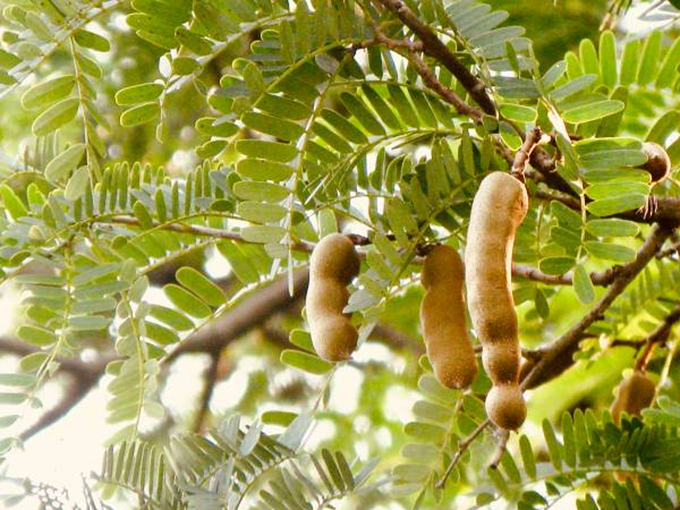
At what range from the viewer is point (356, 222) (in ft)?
2.71

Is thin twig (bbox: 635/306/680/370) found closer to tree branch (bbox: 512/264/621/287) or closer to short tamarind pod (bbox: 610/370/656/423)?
short tamarind pod (bbox: 610/370/656/423)

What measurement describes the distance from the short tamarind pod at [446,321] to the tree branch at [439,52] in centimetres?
9

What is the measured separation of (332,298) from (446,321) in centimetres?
7

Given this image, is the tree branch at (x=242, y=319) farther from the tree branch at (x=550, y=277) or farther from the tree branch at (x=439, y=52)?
the tree branch at (x=439, y=52)

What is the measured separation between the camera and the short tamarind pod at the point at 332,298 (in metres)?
0.60

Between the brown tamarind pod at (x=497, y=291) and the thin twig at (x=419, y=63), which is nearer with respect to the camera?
the brown tamarind pod at (x=497, y=291)

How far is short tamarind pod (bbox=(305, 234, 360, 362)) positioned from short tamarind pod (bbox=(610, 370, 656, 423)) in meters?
0.36

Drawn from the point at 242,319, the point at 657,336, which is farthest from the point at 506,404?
the point at 242,319

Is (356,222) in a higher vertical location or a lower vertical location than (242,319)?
higher

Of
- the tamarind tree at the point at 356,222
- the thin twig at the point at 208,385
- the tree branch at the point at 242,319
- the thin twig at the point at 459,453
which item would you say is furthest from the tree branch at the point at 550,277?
the thin twig at the point at 208,385

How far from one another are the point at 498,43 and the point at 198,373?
45.2 inches

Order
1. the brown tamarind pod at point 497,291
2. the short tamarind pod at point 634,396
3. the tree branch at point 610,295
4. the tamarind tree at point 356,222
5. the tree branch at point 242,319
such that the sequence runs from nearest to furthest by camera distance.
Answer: the brown tamarind pod at point 497,291 → the tamarind tree at point 356,222 → the tree branch at point 610,295 → the short tamarind pod at point 634,396 → the tree branch at point 242,319

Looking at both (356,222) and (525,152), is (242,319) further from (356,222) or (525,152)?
(525,152)

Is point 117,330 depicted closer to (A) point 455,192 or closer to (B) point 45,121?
(B) point 45,121
